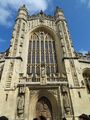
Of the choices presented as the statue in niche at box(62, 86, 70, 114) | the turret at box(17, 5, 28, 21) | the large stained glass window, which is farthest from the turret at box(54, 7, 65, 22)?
the statue in niche at box(62, 86, 70, 114)

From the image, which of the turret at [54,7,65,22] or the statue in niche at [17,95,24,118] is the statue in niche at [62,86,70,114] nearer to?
the statue in niche at [17,95,24,118]

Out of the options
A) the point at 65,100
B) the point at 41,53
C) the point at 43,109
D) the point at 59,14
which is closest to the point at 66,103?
the point at 65,100

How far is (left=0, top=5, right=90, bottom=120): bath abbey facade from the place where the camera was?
13.3 m

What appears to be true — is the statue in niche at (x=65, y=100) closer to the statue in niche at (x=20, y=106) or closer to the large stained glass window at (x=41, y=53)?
the large stained glass window at (x=41, y=53)

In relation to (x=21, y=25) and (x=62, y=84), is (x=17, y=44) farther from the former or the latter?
(x=62, y=84)

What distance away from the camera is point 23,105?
13.1 m

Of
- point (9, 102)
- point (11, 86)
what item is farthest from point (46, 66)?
point (9, 102)

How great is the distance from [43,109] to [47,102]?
0.74 meters

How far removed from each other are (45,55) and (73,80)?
16.2 ft

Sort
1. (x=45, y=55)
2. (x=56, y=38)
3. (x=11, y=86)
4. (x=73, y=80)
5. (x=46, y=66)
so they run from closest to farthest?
(x=11, y=86)
(x=73, y=80)
(x=46, y=66)
(x=45, y=55)
(x=56, y=38)

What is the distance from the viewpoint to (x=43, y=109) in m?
13.9

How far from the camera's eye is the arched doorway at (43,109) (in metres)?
13.4


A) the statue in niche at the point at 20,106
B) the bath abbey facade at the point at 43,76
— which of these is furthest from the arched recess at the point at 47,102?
the statue in niche at the point at 20,106

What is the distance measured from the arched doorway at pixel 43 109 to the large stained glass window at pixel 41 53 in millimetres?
3093
